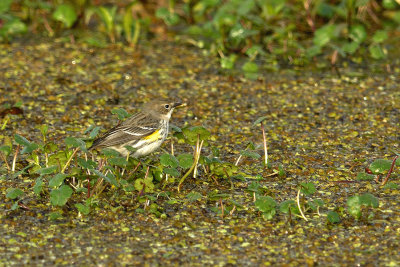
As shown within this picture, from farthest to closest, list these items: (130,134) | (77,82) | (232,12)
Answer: (232,12) → (77,82) → (130,134)

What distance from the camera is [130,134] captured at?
23.2ft

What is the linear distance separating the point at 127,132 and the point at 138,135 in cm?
14

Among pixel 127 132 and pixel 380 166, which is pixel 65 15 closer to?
pixel 127 132

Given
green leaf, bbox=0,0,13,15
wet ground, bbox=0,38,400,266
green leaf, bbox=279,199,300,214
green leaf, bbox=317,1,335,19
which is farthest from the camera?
green leaf, bbox=317,1,335,19

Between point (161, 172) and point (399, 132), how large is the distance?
2.96 m

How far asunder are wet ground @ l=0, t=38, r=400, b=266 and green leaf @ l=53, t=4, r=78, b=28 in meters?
0.34

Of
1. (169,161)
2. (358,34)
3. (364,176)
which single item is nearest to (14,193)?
(169,161)

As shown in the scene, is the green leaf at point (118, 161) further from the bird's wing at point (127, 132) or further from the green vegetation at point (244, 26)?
the green vegetation at point (244, 26)

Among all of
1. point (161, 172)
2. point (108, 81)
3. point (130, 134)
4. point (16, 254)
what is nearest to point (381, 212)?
point (161, 172)

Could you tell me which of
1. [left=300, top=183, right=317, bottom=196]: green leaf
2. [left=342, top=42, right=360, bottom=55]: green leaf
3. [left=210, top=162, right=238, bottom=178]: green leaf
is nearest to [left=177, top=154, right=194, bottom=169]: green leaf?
[left=210, top=162, right=238, bottom=178]: green leaf

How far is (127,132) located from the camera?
7.12 metres

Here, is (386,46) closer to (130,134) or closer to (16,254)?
(130,134)

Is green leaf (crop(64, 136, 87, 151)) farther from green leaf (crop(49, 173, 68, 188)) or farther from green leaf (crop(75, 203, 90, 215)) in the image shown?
green leaf (crop(75, 203, 90, 215))

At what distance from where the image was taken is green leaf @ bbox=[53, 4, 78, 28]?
1039 cm
